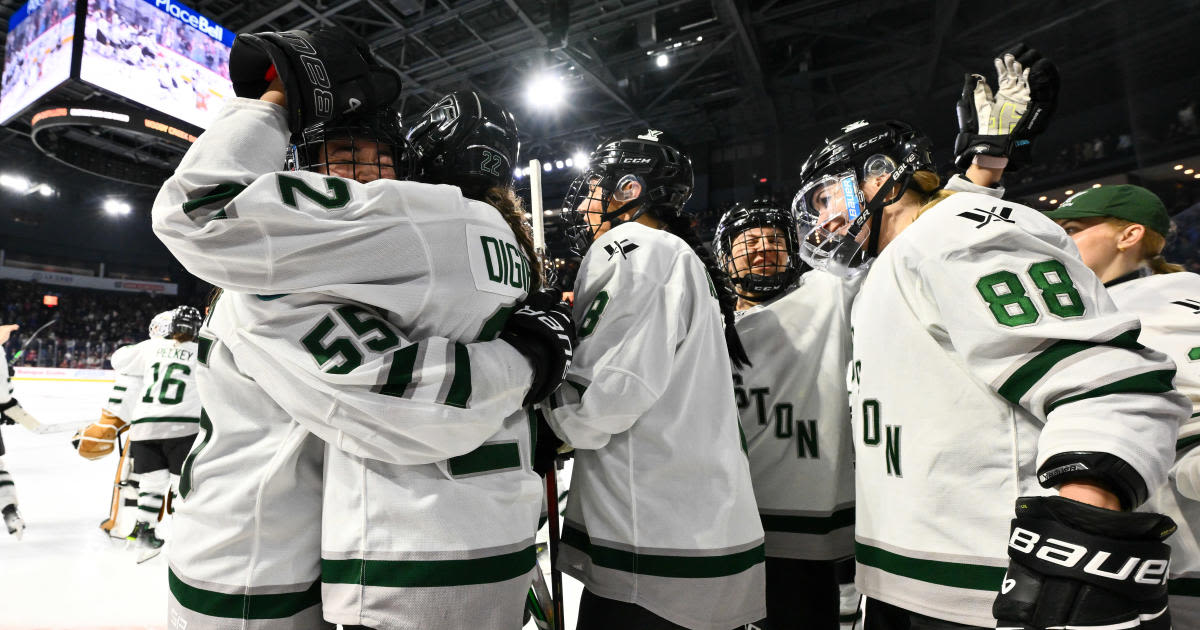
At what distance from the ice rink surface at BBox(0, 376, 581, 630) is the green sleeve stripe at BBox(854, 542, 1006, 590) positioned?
230 cm

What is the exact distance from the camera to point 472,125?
60.8 inches

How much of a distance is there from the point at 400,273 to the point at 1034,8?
11914 millimetres

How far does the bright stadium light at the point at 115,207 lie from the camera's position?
20.8 metres

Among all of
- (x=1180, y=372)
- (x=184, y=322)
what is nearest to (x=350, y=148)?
(x=1180, y=372)

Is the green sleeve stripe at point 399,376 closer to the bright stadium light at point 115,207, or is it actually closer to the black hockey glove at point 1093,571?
the black hockey glove at point 1093,571

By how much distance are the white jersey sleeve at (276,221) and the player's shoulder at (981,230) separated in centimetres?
95

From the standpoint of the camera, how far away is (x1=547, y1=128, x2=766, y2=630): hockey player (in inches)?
54.4

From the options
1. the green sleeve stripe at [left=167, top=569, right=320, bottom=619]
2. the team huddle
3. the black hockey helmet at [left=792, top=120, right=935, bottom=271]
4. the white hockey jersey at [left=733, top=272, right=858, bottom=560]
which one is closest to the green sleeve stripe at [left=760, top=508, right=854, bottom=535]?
the white hockey jersey at [left=733, top=272, right=858, bottom=560]

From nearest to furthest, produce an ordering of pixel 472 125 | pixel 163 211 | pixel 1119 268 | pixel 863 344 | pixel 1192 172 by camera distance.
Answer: pixel 163 211, pixel 863 344, pixel 472 125, pixel 1119 268, pixel 1192 172

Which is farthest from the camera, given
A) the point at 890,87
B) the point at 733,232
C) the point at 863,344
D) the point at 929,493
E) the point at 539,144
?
the point at 539,144

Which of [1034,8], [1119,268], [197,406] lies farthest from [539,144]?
[1119,268]

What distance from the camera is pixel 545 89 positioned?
10164 millimetres

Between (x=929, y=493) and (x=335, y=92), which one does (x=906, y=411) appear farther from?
(x=335, y=92)

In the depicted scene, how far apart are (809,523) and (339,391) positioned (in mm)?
1499
